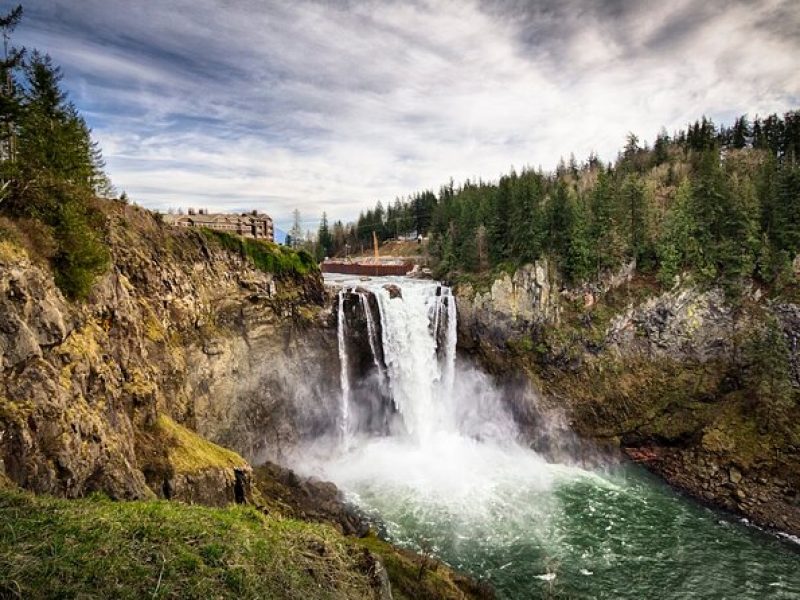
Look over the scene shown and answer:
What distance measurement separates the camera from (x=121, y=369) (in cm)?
1745

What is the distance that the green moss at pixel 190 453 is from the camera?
17.0m

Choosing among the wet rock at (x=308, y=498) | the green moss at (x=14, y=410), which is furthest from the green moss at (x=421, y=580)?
the green moss at (x=14, y=410)

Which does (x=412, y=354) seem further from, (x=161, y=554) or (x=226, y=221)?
(x=161, y=554)

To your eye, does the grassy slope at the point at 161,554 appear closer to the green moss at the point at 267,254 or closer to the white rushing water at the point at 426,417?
the white rushing water at the point at 426,417

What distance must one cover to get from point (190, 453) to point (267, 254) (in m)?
19.4

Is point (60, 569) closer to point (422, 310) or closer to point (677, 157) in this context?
point (422, 310)

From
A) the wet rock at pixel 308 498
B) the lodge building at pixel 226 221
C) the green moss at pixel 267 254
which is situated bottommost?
the wet rock at pixel 308 498

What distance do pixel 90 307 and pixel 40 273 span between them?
325 centimetres

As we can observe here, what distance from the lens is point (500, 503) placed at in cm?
2859

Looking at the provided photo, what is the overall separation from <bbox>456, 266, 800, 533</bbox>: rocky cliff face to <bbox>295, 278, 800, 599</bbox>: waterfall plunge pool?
353 cm

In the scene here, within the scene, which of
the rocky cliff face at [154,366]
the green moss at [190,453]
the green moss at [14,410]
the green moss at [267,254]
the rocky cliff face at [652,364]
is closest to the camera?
the green moss at [14,410]

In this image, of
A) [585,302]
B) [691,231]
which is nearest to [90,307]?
[585,302]

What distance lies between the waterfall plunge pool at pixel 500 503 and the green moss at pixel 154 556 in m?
13.1

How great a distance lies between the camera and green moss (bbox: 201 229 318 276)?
3173 cm
